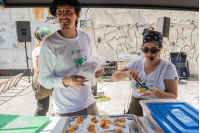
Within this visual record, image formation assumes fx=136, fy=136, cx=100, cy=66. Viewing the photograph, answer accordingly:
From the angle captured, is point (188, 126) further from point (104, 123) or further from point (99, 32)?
point (99, 32)

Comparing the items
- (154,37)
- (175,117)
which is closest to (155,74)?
(154,37)

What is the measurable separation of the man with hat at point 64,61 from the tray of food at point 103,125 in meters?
0.25

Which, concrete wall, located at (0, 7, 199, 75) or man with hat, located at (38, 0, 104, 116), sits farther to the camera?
concrete wall, located at (0, 7, 199, 75)

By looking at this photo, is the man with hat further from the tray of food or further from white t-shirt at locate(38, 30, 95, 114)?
the tray of food

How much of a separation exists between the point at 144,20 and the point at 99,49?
9.92ft

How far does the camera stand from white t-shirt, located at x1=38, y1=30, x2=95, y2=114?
1348 mm

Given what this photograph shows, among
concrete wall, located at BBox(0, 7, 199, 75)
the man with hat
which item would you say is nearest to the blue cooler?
the man with hat

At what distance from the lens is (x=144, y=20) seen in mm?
7719

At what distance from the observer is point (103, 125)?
1136 mm

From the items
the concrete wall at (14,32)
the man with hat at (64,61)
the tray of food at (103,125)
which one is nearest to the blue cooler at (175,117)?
the tray of food at (103,125)

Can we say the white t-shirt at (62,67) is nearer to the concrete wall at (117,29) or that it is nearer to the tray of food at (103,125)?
the tray of food at (103,125)

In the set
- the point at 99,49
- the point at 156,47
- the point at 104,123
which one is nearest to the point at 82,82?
the point at 104,123

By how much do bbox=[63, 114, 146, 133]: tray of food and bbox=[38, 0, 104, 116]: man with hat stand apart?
245 mm

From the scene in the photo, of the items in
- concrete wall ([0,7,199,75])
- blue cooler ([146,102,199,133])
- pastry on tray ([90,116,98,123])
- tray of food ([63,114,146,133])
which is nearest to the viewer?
blue cooler ([146,102,199,133])
